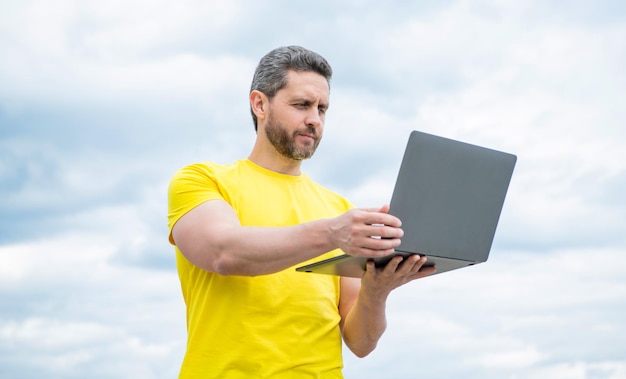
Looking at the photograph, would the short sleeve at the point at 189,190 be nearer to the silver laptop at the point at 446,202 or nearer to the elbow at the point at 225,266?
the elbow at the point at 225,266

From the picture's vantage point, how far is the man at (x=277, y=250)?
3203mm

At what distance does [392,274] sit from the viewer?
3.48 m

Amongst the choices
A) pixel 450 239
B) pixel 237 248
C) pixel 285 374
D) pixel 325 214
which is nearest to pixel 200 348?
pixel 285 374

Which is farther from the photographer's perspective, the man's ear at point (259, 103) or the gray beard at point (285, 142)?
the man's ear at point (259, 103)

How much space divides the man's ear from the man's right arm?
2.30 ft

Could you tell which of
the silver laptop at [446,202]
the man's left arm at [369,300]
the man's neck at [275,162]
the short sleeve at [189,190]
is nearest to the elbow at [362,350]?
the man's left arm at [369,300]

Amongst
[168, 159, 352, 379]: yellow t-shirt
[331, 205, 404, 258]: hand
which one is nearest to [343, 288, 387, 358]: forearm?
[168, 159, 352, 379]: yellow t-shirt

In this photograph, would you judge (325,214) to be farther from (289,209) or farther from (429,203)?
(429,203)

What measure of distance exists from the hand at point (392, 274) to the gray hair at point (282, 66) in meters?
1.10

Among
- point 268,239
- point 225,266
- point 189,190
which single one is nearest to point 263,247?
point 268,239

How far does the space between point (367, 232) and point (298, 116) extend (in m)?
1.16

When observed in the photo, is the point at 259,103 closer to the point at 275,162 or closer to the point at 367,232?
the point at 275,162

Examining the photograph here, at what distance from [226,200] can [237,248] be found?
51 centimetres

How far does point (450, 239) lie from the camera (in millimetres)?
3271
